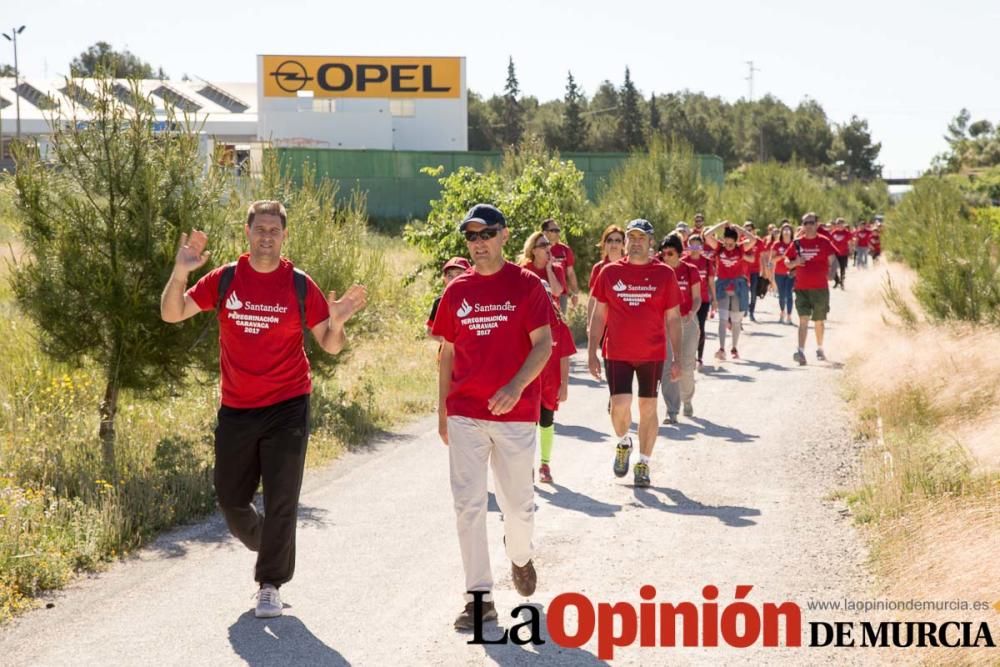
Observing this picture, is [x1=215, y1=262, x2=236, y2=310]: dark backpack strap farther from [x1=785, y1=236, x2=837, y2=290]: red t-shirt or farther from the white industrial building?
the white industrial building

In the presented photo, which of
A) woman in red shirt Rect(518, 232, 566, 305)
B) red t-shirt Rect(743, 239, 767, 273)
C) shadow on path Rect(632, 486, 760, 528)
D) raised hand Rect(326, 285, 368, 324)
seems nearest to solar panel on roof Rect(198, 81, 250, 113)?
red t-shirt Rect(743, 239, 767, 273)

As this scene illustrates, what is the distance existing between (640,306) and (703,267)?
690cm

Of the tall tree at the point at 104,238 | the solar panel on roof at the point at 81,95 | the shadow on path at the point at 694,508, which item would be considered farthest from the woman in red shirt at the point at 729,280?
the solar panel on roof at the point at 81,95

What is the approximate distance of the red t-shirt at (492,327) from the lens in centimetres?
629

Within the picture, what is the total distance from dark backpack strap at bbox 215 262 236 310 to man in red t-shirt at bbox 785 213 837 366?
41.4 ft

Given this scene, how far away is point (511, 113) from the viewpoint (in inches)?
4353

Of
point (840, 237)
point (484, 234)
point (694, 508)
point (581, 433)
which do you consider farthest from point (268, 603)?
point (840, 237)

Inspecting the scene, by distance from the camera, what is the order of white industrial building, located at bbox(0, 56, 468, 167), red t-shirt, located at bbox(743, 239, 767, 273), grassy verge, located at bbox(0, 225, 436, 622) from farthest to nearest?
1. white industrial building, located at bbox(0, 56, 468, 167)
2. red t-shirt, located at bbox(743, 239, 767, 273)
3. grassy verge, located at bbox(0, 225, 436, 622)

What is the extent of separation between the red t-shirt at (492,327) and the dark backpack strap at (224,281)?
116cm

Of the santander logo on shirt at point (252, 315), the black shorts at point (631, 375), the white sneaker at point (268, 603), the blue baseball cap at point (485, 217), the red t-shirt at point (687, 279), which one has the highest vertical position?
the blue baseball cap at point (485, 217)

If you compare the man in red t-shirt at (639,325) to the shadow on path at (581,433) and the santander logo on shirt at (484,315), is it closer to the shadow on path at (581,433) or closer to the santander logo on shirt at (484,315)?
the shadow on path at (581,433)

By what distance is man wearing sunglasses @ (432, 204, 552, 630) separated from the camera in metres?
6.28

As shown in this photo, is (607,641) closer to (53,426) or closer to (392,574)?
(392,574)

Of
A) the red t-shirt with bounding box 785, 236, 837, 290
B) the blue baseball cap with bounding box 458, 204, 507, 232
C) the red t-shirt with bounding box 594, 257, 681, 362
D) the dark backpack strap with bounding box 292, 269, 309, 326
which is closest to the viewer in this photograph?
the blue baseball cap with bounding box 458, 204, 507, 232
